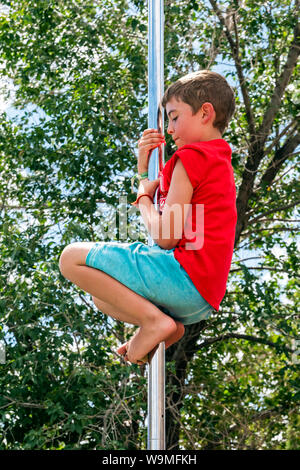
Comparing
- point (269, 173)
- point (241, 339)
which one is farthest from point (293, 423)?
point (269, 173)

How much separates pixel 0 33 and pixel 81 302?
6.55ft

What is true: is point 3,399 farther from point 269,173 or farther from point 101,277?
point 101,277

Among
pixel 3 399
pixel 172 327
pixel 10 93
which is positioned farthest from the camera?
pixel 10 93

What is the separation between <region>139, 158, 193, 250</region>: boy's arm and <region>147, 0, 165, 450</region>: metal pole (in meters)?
0.17

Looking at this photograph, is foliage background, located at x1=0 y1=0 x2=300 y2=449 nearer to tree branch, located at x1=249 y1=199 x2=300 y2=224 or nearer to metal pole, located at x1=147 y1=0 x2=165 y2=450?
tree branch, located at x1=249 y1=199 x2=300 y2=224

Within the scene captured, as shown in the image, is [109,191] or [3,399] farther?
[109,191]

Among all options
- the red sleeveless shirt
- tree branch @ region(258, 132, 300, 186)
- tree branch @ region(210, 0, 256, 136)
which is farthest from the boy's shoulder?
tree branch @ region(258, 132, 300, 186)

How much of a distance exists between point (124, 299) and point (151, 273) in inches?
3.3

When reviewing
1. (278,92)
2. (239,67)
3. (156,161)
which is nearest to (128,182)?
(239,67)

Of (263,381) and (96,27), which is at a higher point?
(96,27)

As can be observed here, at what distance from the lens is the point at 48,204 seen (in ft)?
16.5

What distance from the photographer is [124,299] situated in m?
1.66

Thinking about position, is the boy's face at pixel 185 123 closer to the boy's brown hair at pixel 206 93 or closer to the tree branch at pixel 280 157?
the boy's brown hair at pixel 206 93

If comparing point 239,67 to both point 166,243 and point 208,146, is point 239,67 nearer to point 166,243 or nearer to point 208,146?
point 208,146
